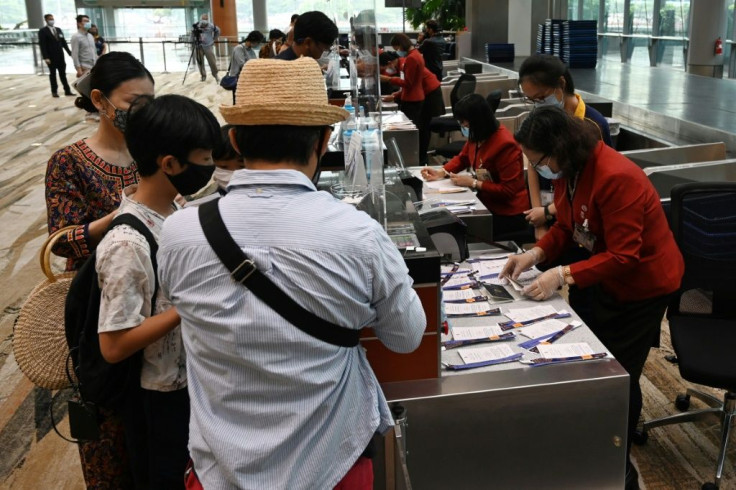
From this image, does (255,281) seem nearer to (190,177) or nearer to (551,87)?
(190,177)

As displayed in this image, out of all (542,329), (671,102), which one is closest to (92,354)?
(542,329)

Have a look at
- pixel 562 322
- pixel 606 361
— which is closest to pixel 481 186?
pixel 562 322

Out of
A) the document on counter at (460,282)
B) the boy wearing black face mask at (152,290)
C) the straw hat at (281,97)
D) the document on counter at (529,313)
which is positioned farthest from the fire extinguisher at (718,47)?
the straw hat at (281,97)

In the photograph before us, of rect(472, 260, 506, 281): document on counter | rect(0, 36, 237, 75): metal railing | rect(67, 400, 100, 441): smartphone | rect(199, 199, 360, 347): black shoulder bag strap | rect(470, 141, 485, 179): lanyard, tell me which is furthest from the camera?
rect(0, 36, 237, 75): metal railing

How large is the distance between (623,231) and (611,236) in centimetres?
4

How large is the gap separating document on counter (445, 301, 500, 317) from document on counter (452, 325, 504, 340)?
0.11m

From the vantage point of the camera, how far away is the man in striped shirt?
47.9 inches

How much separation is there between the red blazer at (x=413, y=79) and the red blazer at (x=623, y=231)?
213 inches

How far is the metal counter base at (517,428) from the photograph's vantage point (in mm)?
2049

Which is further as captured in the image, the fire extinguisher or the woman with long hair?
the fire extinguisher

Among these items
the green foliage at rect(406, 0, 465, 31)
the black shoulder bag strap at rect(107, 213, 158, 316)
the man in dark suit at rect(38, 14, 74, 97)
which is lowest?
the black shoulder bag strap at rect(107, 213, 158, 316)

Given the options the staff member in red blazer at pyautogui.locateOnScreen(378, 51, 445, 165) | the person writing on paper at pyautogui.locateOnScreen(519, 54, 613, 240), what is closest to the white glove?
the person writing on paper at pyautogui.locateOnScreen(519, 54, 613, 240)

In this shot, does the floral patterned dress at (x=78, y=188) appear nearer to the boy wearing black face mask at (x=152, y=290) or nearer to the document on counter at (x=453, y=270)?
the boy wearing black face mask at (x=152, y=290)

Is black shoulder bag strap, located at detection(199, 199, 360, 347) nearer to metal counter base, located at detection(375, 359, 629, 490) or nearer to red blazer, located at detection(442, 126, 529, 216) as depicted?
metal counter base, located at detection(375, 359, 629, 490)
